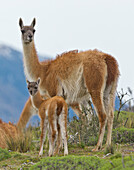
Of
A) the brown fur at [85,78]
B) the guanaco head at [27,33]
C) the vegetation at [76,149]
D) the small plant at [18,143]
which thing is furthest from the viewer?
the guanaco head at [27,33]

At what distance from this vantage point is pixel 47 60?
27.5 feet

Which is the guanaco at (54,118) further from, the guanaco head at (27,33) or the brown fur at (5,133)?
the guanaco head at (27,33)

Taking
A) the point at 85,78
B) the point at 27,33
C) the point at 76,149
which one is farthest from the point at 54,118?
the point at 27,33

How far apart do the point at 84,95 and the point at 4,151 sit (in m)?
2.68

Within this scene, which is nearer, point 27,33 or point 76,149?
point 76,149

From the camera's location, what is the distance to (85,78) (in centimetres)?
719

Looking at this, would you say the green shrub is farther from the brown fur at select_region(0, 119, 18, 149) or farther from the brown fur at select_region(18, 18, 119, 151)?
the brown fur at select_region(18, 18, 119, 151)

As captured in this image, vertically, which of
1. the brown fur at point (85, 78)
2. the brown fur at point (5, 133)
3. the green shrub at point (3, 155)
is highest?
the brown fur at point (85, 78)

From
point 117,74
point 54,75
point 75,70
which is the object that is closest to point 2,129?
point 54,75

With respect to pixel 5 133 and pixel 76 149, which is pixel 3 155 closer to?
pixel 76 149

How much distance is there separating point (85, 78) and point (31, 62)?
1.80 m

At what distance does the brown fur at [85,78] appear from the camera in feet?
23.1

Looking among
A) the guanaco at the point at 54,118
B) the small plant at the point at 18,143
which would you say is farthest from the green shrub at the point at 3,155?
the small plant at the point at 18,143

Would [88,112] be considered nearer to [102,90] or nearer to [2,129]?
[102,90]
